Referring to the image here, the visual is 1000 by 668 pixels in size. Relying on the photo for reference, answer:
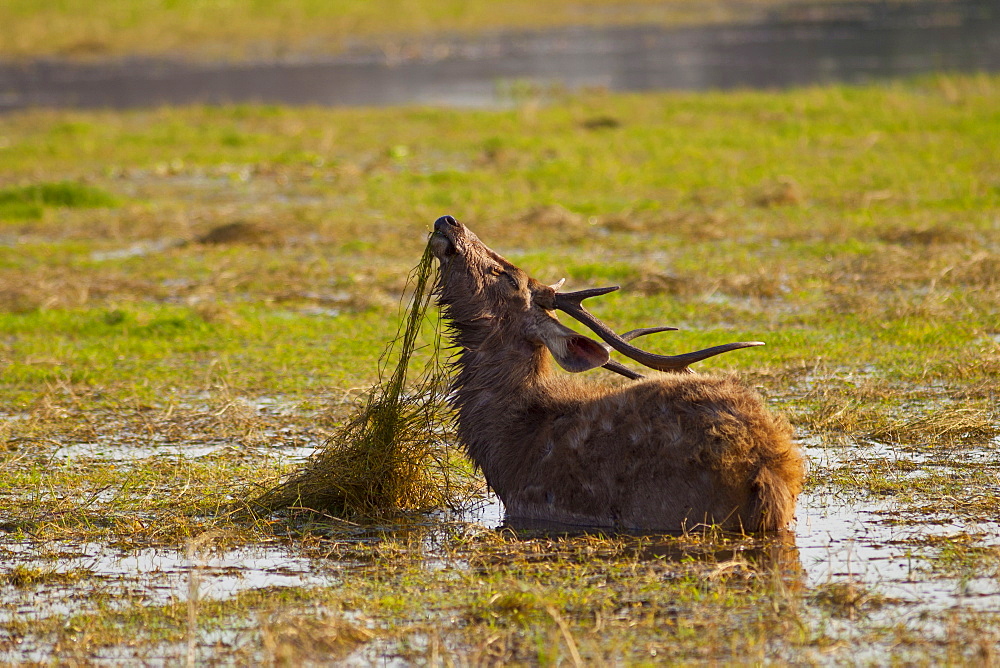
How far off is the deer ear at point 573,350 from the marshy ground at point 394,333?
2.67 feet

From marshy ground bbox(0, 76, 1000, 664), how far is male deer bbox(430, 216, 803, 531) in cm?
20

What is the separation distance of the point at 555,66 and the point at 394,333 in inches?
993

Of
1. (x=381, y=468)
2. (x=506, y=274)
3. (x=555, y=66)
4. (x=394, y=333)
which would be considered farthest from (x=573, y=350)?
(x=555, y=66)

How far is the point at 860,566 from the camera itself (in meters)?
5.35

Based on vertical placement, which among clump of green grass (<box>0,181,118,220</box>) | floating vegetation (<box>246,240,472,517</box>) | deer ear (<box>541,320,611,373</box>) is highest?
clump of green grass (<box>0,181,118,220</box>)

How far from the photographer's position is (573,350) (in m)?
6.46

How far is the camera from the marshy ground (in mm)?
4879

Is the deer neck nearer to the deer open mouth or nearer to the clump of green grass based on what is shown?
the deer open mouth

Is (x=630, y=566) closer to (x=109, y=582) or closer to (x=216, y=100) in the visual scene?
(x=109, y=582)

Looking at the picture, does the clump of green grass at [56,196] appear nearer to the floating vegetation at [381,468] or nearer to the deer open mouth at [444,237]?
the floating vegetation at [381,468]

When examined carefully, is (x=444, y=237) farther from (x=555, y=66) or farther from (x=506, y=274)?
(x=555, y=66)

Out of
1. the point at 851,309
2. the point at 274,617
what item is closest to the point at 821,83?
the point at 851,309

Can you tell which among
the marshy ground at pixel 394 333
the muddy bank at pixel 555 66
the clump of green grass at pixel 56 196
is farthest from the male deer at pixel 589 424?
the muddy bank at pixel 555 66

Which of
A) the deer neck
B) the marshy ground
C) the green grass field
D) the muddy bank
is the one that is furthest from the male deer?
the green grass field
